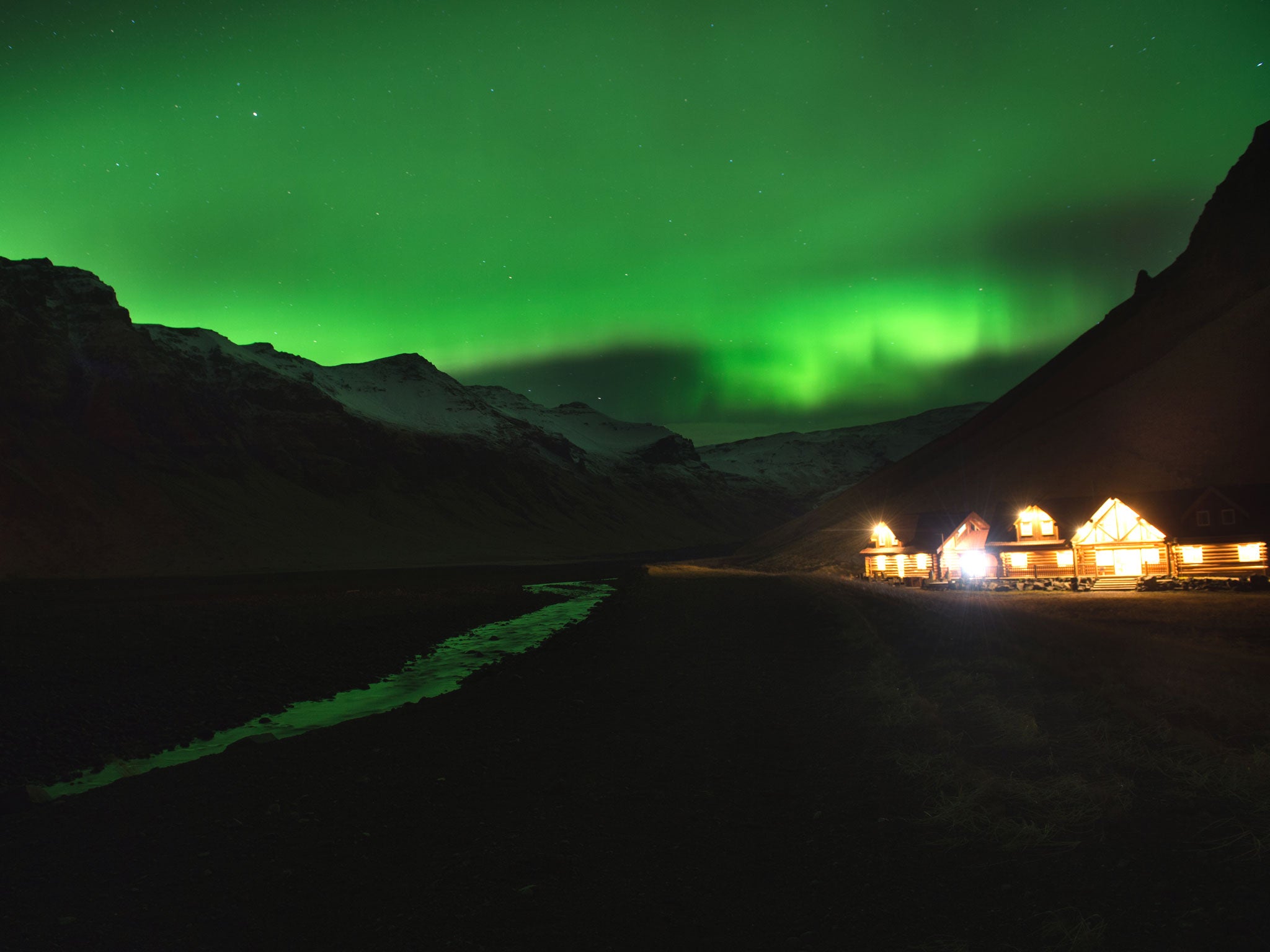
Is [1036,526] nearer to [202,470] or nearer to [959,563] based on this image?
[959,563]

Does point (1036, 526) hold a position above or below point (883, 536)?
above

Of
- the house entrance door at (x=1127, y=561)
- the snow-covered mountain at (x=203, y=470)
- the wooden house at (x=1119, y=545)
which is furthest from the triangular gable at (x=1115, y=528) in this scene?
the snow-covered mountain at (x=203, y=470)

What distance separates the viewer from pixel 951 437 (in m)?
114

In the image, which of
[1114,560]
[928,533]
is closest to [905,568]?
[928,533]

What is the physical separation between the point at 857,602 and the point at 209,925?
1389 inches

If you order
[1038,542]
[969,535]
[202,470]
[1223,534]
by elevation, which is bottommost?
[1038,542]

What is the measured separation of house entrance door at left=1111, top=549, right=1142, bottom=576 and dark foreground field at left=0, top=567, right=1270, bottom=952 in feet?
87.8

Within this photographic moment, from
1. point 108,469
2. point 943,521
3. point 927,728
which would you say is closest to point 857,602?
point 943,521

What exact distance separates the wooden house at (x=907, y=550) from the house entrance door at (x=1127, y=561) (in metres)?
11.6

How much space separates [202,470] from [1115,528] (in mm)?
115595

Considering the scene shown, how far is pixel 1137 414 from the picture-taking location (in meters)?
77.2

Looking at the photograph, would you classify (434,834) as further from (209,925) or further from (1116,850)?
(1116,850)

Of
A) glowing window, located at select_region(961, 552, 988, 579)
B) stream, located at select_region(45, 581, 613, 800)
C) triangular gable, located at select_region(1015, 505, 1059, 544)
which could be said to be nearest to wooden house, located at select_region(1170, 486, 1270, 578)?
triangular gable, located at select_region(1015, 505, 1059, 544)

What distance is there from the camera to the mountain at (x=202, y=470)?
8919 cm
